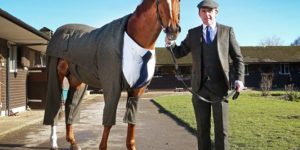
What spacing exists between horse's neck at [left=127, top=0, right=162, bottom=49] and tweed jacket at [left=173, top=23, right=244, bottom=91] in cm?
34

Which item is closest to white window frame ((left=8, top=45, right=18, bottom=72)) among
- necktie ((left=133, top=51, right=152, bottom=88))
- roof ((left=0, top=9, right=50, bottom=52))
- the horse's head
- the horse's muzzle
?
roof ((left=0, top=9, right=50, bottom=52))

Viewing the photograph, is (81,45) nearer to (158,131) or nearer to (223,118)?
(223,118)

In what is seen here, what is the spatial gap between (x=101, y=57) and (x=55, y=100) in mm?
2067

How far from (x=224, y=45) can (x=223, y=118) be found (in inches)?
32.4

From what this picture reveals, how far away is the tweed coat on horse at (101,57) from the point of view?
5383 millimetres

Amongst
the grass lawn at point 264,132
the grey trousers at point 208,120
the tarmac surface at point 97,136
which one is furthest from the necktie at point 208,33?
the tarmac surface at point 97,136

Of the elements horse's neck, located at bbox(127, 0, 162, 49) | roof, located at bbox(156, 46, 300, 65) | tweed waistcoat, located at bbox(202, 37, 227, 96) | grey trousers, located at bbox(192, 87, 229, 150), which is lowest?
grey trousers, located at bbox(192, 87, 229, 150)

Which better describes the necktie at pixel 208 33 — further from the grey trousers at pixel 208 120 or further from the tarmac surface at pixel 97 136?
the tarmac surface at pixel 97 136

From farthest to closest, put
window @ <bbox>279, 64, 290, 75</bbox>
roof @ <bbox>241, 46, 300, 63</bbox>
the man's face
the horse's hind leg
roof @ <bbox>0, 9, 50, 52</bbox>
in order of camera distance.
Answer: window @ <bbox>279, 64, 290, 75</bbox> → roof @ <bbox>241, 46, 300, 63</bbox> → roof @ <bbox>0, 9, 50, 52</bbox> → the horse's hind leg → the man's face

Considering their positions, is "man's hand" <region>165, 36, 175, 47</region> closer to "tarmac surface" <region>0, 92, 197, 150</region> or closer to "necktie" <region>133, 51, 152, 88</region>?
"necktie" <region>133, 51, 152, 88</region>

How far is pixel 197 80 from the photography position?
504cm

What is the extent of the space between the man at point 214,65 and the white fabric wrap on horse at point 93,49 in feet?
2.57

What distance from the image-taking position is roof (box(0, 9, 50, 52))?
10389 millimetres

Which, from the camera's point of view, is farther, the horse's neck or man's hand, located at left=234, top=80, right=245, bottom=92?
the horse's neck
